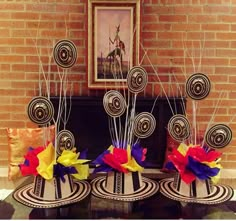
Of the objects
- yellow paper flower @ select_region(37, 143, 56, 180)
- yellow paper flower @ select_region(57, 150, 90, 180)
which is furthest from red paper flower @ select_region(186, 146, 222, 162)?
yellow paper flower @ select_region(37, 143, 56, 180)

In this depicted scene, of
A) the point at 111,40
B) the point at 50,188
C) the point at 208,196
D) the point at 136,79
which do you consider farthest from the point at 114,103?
the point at 111,40

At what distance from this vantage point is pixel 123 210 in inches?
63.6

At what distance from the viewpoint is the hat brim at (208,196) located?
168cm

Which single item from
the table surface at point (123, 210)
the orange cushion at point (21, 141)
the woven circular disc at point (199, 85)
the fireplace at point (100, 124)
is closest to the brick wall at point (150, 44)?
the fireplace at point (100, 124)

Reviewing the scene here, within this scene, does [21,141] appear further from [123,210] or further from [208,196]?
[208,196]

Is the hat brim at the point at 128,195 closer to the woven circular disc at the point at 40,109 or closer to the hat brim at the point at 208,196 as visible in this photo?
the hat brim at the point at 208,196

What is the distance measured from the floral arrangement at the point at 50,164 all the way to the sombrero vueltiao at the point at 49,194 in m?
0.03

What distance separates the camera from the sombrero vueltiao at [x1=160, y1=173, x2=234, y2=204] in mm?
1690

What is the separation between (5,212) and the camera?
64.6 inches

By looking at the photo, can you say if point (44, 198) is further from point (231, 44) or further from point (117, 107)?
point (231, 44)

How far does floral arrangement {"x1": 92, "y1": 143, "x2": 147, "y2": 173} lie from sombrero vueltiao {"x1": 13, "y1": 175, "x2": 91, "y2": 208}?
16cm

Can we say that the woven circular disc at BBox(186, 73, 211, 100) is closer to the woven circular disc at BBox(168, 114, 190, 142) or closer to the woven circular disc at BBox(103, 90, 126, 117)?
the woven circular disc at BBox(168, 114, 190, 142)

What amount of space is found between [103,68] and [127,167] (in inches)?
63.5

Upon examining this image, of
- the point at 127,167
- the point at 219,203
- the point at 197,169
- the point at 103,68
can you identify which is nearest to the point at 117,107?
the point at 127,167
